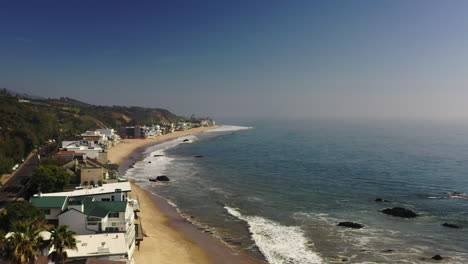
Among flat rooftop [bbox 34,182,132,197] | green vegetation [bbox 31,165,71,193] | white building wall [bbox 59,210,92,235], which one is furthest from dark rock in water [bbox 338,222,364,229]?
green vegetation [bbox 31,165,71,193]

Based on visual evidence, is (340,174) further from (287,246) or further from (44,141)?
(44,141)

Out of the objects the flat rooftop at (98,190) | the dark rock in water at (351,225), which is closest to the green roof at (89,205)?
the flat rooftop at (98,190)

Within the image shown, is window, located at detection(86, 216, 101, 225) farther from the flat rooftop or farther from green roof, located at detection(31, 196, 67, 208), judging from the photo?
the flat rooftop

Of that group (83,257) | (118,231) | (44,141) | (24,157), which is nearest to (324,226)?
(118,231)

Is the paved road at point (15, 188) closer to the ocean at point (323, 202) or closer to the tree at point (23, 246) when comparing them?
the ocean at point (323, 202)

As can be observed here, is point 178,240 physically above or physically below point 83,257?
below

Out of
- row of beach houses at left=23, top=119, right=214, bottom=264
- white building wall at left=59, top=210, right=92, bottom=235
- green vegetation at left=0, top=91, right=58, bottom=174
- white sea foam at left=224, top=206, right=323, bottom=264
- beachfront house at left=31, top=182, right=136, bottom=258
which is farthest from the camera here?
green vegetation at left=0, top=91, right=58, bottom=174

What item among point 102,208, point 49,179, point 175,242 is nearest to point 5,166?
point 49,179
